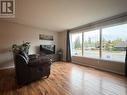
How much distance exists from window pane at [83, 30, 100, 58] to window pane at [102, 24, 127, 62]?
39 cm

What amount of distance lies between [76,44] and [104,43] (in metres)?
2.07

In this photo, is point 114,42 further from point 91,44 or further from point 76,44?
point 76,44

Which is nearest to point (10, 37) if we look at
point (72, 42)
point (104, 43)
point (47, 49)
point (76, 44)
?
point (47, 49)

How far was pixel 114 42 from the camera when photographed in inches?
164

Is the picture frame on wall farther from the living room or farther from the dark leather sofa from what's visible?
the dark leather sofa

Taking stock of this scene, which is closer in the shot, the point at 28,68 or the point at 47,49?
the point at 28,68

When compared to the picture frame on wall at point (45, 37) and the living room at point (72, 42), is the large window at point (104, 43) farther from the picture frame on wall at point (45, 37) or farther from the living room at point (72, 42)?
the picture frame on wall at point (45, 37)

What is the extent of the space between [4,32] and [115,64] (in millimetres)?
5281

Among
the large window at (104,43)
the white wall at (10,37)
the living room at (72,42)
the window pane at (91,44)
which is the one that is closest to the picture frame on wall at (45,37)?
the living room at (72,42)

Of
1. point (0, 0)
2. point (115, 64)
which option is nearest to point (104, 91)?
point (115, 64)

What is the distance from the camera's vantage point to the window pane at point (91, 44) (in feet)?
16.0

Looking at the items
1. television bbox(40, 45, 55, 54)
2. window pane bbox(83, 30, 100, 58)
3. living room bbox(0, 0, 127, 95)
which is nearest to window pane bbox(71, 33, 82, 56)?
living room bbox(0, 0, 127, 95)

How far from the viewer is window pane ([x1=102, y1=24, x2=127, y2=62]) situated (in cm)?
384

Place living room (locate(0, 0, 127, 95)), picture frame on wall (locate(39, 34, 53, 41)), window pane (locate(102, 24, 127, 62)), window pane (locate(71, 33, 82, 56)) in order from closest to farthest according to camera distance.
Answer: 1. living room (locate(0, 0, 127, 95))
2. window pane (locate(102, 24, 127, 62))
3. window pane (locate(71, 33, 82, 56))
4. picture frame on wall (locate(39, 34, 53, 41))
